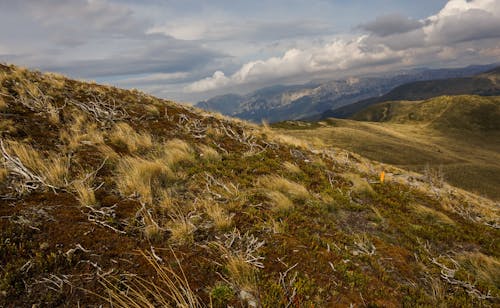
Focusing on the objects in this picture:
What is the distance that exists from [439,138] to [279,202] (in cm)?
9121

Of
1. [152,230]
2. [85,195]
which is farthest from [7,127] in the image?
[152,230]

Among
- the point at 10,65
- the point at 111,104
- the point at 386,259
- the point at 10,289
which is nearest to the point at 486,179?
the point at 386,259

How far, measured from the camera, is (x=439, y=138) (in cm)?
7844

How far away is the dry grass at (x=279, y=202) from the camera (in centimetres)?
676

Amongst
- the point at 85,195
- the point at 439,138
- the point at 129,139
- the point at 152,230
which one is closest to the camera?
the point at 152,230

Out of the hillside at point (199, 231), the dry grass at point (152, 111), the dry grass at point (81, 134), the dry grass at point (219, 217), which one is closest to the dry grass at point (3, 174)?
the hillside at point (199, 231)

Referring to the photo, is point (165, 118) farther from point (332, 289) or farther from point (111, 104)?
point (332, 289)

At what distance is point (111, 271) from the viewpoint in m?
3.85

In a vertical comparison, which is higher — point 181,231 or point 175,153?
point 175,153

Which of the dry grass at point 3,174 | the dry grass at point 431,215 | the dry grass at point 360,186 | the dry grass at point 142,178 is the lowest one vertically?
the dry grass at point 431,215

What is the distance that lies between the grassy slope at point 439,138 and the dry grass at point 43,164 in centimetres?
2901

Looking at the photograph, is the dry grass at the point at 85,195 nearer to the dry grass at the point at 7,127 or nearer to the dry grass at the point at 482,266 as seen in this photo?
the dry grass at the point at 7,127

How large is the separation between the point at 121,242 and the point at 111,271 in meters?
0.74

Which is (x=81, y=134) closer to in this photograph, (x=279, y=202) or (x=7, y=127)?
(x=7, y=127)
